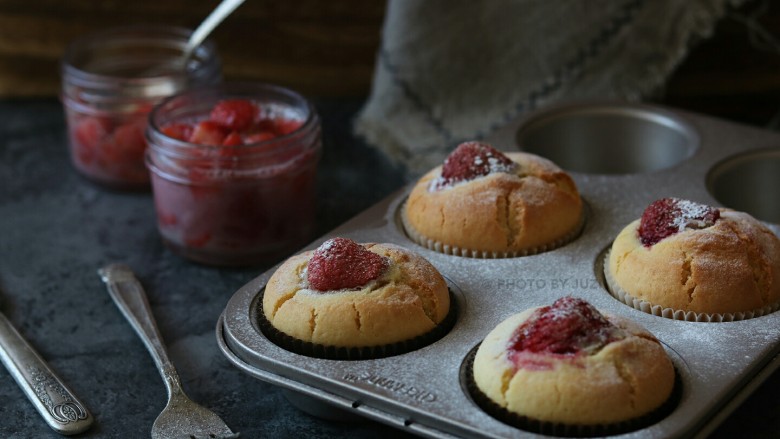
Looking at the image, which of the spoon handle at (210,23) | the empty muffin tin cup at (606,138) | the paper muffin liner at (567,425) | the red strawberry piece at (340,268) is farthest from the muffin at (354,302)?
the spoon handle at (210,23)

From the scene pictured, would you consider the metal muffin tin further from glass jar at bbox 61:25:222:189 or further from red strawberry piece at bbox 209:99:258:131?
glass jar at bbox 61:25:222:189

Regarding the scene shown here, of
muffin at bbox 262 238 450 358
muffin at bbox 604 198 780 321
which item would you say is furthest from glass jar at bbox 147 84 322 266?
muffin at bbox 604 198 780 321

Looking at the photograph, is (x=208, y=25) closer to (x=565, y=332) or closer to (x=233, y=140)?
(x=233, y=140)

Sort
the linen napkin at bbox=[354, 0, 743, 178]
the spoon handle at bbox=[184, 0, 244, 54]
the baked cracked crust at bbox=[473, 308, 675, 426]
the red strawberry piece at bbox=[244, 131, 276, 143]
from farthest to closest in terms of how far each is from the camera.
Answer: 1. the linen napkin at bbox=[354, 0, 743, 178]
2. the spoon handle at bbox=[184, 0, 244, 54]
3. the red strawberry piece at bbox=[244, 131, 276, 143]
4. the baked cracked crust at bbox=[473, 308, 675, 426]

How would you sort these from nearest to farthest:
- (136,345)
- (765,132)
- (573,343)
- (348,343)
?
(573,343) → (348,343) → (136,345) → (765,132)

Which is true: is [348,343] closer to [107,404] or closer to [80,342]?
[107,404]

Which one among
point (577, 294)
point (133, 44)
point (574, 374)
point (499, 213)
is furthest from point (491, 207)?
point (133, 44)

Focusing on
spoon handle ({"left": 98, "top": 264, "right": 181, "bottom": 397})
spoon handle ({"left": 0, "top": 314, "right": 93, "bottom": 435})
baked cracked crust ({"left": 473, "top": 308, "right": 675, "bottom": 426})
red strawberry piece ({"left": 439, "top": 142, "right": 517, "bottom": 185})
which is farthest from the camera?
red strawberry piece ({"left": 439, "top": 142, "right": 517, "bottom": 185})

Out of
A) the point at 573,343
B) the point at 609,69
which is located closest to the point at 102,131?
the point at 609,69
